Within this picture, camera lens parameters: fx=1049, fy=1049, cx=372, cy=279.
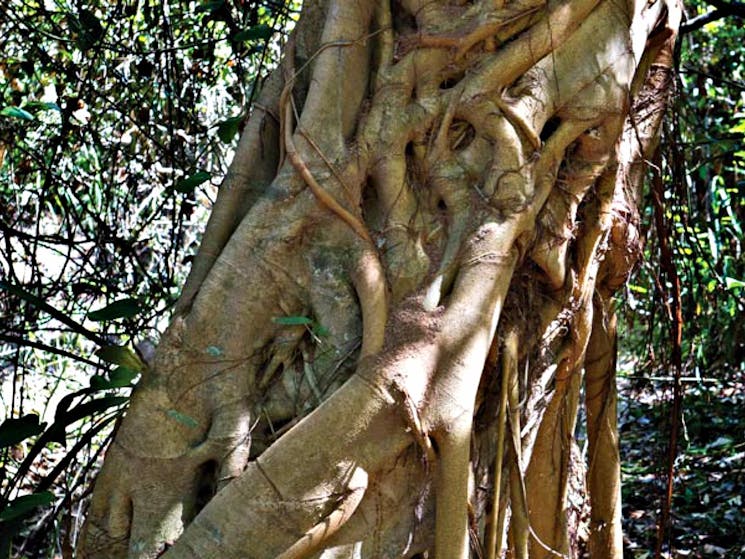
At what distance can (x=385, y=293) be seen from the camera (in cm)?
213

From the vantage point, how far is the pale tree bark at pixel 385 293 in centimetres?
203

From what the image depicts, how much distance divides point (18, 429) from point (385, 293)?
0.83 m

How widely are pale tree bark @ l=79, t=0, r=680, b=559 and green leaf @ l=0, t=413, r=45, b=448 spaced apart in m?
0.20

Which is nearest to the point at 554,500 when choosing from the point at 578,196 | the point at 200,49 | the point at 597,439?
the point at 597,439

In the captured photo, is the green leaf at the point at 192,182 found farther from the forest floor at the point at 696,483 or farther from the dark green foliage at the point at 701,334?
the forest floor at the point at 696,483

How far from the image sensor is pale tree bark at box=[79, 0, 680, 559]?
2.03 m

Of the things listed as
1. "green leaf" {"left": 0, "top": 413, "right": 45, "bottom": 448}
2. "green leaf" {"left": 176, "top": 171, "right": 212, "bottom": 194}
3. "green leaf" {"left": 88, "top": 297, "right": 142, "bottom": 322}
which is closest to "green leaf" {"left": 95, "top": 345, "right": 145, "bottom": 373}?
"green leaf" {"left": 88, "top": 297, "right": 142, "bottom": 322}

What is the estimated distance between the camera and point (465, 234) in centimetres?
220

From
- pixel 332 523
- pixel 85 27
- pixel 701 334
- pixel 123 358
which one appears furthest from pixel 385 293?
pixel 701 334

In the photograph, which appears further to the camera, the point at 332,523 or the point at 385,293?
the point at 385,293

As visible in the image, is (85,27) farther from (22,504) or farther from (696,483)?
(696,483)

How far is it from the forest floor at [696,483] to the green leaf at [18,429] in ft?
7.53

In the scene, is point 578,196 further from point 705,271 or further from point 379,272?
point 705,271

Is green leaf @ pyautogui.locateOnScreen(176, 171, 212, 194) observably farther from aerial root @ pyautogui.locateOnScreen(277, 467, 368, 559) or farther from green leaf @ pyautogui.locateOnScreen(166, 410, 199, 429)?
aerial root @ pyautogui.locateOnScreen(277, 467, 368, 559)
